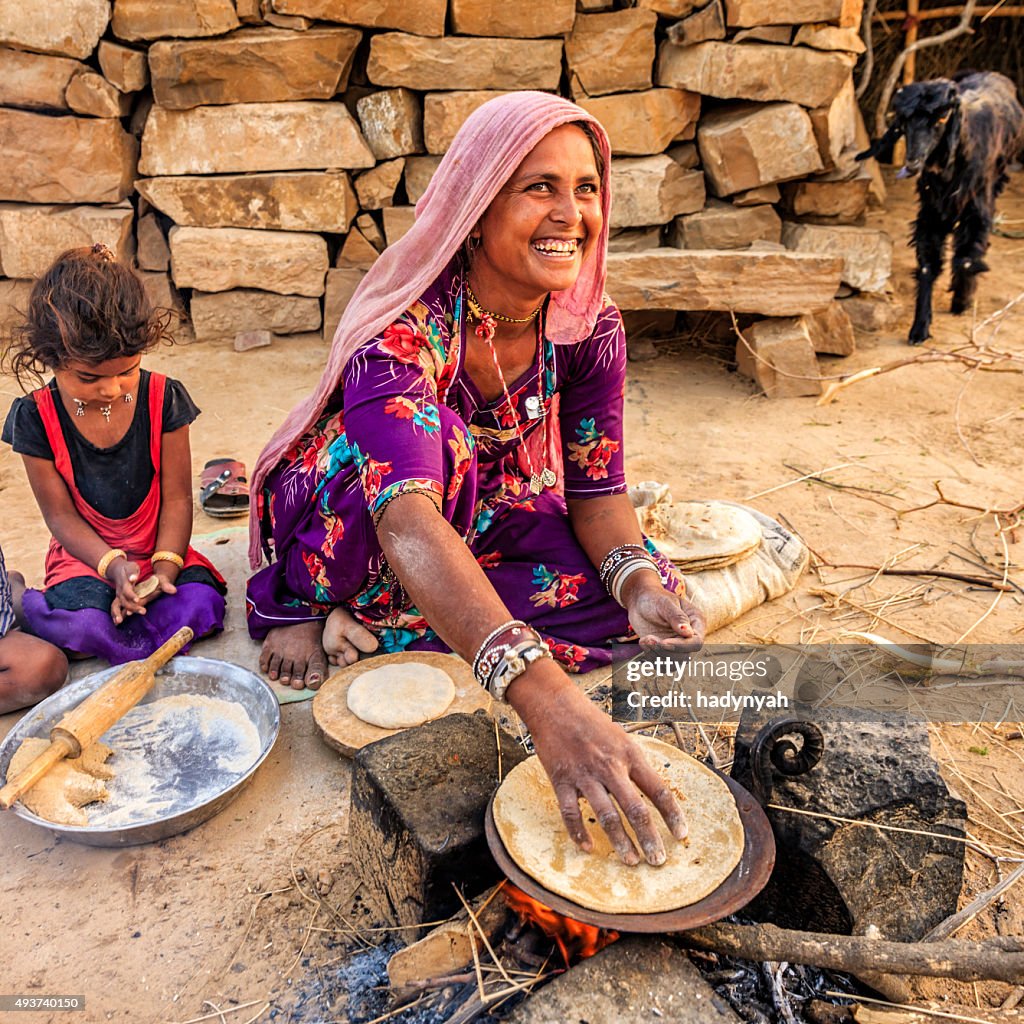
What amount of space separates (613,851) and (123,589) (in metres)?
1.58

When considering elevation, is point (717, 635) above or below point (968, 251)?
below

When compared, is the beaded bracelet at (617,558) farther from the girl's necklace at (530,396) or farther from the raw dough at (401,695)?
the raw dough at (401,695)

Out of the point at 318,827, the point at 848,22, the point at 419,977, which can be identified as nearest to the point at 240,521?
the point at 318,827

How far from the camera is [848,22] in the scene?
15.8 feet

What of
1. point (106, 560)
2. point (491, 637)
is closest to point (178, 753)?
point (106, 560)

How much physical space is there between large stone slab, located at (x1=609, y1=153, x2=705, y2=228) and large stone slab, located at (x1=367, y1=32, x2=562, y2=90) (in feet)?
2.01

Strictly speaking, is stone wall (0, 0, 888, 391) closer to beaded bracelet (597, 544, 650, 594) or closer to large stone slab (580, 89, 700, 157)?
large stone slab (580, 89, 700, 157)

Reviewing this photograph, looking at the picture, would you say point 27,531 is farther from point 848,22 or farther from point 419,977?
point 848,22

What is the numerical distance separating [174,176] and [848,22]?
3.62m

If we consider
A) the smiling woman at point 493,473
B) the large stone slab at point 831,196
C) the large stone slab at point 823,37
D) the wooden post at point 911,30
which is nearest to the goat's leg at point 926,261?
the large stone slab at point 831,196

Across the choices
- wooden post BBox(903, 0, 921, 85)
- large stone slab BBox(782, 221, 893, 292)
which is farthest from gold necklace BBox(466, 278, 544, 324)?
wooden post BBox(903, 0, 921, 85)

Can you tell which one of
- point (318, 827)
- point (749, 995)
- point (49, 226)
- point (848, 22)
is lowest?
point (318, 827)

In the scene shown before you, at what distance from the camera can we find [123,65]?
15.9 ft

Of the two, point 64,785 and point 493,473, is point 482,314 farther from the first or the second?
point 64,785
